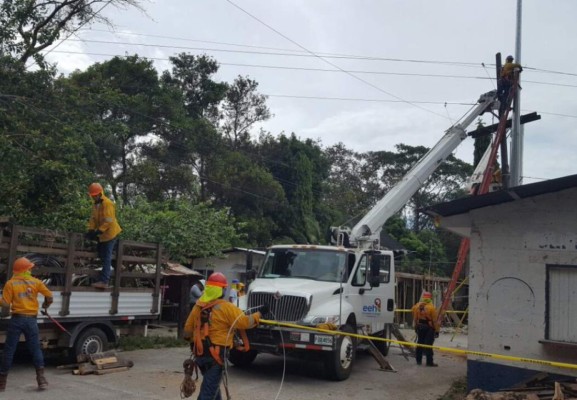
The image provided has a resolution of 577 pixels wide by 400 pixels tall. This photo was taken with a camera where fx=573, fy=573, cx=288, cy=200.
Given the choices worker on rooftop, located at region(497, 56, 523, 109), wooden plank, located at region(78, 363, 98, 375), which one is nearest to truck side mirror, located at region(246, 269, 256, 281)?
wooden plank, located at region(78, 363, 98, 375)

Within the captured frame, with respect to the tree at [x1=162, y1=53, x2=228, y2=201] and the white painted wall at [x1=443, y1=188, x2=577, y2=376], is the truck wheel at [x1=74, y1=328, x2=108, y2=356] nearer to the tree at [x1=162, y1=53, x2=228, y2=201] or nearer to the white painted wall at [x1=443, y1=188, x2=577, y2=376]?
the white painted wall at [x1=443, y1=188, x2=577, y2=376]

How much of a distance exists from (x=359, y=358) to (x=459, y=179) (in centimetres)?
3854

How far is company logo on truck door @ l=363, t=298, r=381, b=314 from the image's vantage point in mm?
11852

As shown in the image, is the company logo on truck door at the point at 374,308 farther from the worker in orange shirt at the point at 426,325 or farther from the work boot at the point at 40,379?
the work boot at the point at 40,379

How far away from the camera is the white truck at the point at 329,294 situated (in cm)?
1009

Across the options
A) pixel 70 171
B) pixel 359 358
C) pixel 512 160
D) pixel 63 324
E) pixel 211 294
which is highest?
pixel 512 160

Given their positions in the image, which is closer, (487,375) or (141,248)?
(487,375)

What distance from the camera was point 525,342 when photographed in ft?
27.5

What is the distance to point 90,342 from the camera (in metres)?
10.2

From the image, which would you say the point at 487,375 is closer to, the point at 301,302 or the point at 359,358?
the point at 301,302

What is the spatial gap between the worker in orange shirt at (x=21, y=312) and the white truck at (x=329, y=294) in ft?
11.7

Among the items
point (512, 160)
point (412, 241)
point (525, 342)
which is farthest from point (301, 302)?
point (412, 241)

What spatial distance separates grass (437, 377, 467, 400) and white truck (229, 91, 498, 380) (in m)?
1.85

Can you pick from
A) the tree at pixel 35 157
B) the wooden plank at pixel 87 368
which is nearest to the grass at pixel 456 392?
the wooden plank at pixel 87 368
